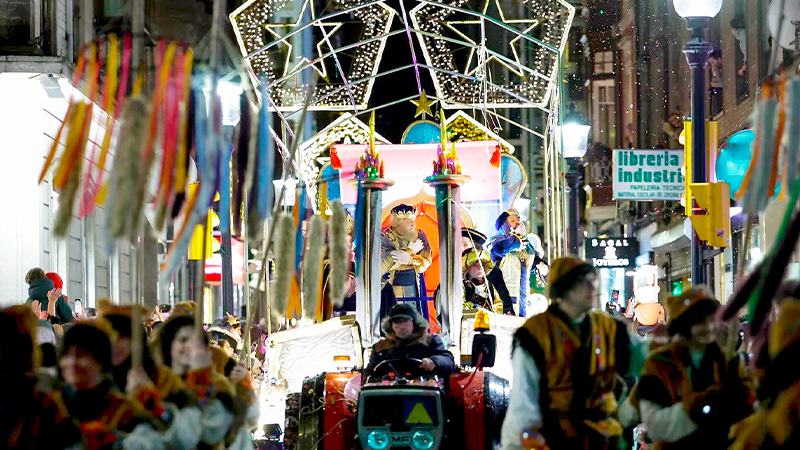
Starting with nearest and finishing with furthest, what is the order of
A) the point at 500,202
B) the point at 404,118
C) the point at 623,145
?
the point at 500,202
the point at 404,118
the point at 623,145

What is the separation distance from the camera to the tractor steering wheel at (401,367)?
11008 mm

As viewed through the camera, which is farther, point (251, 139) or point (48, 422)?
point (251, 139)

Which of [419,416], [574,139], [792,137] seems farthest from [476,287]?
[792,137]

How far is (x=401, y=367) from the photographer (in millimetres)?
11039

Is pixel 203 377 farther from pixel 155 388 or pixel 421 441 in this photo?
pixel 421 441

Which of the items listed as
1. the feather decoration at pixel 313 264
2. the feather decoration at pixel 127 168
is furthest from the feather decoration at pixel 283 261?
the feather decoration at pixel 127 168

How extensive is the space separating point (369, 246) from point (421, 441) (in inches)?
168

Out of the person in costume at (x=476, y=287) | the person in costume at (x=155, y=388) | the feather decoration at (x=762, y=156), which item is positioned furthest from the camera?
the person in costume at (x=476, y=287)

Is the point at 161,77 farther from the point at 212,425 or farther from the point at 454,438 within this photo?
the point at 454,438

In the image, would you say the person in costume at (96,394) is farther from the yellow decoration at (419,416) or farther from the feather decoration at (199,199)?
the yellow decoration at (419,416)

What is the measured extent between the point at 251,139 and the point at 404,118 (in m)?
20.5

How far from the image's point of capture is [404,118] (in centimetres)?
2895

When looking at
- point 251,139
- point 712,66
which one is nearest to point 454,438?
point 251,139

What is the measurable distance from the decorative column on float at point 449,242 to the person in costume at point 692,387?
6.65 metres
